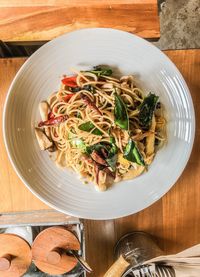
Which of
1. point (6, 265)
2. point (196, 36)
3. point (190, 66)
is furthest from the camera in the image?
point (196, 36)

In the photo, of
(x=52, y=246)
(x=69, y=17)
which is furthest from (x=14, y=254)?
(x=69, y=17)

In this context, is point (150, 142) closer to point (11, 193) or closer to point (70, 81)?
point (70, 81)

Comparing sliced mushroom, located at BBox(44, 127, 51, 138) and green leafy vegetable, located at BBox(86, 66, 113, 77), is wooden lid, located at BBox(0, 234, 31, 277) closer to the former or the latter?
sliced mushroom, located at BBox(44, 127, 51, 138)

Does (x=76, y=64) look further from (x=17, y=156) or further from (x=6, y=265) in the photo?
(x=6, y=265)

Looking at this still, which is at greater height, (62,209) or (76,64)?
(76,64)

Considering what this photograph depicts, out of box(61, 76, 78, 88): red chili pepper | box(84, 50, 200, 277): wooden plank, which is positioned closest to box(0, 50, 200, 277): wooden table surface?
box(84, 50, 200, 277): wooden plank

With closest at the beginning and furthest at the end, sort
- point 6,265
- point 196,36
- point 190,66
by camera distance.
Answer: point 6,265 → point 190,66 → point 196,36

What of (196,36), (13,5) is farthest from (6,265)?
(196,36)

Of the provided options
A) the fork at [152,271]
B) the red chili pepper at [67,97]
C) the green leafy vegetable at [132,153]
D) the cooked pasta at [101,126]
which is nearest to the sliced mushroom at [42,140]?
the cooked pasta at [101,126]
